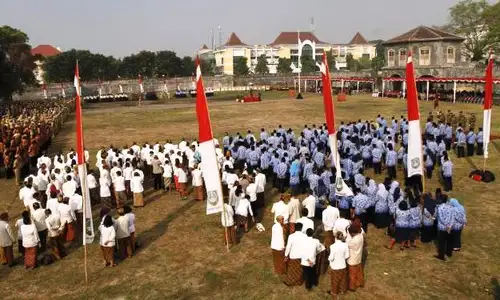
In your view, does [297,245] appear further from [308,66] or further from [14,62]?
[308,66]

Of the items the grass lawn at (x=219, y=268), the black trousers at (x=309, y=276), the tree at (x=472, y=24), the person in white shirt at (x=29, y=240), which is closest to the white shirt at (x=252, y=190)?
the grass lawn at (x=219, y=268)

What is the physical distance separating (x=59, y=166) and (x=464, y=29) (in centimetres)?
5720

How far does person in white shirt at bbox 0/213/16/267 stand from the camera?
920 cm

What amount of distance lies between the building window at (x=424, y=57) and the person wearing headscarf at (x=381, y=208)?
41.2 m

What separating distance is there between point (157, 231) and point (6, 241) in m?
3.59

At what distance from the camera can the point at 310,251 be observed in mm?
7637

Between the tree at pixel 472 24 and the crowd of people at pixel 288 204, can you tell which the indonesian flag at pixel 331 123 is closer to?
the crowd of people at pixel 288 204

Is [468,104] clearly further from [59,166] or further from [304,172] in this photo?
[59,166]

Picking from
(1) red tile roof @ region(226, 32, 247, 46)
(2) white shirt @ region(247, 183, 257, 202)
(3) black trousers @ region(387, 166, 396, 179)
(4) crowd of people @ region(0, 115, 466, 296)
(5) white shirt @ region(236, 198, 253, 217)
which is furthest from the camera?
A: (1) red tile roof @ region(226, 32, 247, 46)

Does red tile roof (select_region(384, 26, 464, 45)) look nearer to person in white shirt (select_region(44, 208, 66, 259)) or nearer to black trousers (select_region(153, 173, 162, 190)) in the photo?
black trousers (select_region(153, 173, 162, 190))

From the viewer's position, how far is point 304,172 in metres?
13.2

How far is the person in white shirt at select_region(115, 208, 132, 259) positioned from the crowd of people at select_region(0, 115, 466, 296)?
2cm

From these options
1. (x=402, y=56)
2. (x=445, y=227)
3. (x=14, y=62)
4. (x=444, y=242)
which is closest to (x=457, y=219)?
(x=445, y=227)

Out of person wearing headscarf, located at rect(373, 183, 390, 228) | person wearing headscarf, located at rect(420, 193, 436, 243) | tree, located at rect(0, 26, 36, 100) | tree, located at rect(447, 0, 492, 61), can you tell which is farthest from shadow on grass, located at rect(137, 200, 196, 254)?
tree, located at rect(447, 0, 492, 61)
